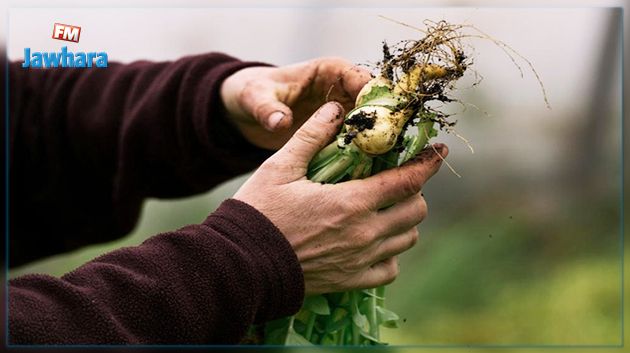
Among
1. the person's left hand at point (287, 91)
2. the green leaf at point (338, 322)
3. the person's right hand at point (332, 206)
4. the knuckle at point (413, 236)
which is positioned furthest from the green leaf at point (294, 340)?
the person's left hand at point (287, 91)

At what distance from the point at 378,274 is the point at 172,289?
354mm

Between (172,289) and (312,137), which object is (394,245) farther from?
(172,289)

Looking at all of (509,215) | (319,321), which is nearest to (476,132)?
(509,215)

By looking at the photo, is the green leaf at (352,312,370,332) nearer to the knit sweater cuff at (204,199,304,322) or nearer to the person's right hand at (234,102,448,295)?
the person's right hand at (234,102,448,295)

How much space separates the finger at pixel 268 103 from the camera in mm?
1421

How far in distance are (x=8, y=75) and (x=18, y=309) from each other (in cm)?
93

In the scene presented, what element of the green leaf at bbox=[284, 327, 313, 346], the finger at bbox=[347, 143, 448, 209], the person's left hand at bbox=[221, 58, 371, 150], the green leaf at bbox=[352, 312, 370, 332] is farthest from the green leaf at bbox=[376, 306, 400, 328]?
the person's left hand at bbox=[221, 58, 371, 150]

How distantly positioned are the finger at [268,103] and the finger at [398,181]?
23 cm

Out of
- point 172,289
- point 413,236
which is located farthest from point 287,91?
point 172,289

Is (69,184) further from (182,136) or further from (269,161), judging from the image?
(269,161)

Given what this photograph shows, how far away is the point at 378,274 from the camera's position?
1322 millimetres

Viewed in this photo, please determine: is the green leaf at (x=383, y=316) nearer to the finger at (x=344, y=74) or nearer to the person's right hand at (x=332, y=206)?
the person's right hand at (x=332, y=206)

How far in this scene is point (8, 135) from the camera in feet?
6.19

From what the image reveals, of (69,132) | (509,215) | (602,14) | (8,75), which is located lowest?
(509,215)
